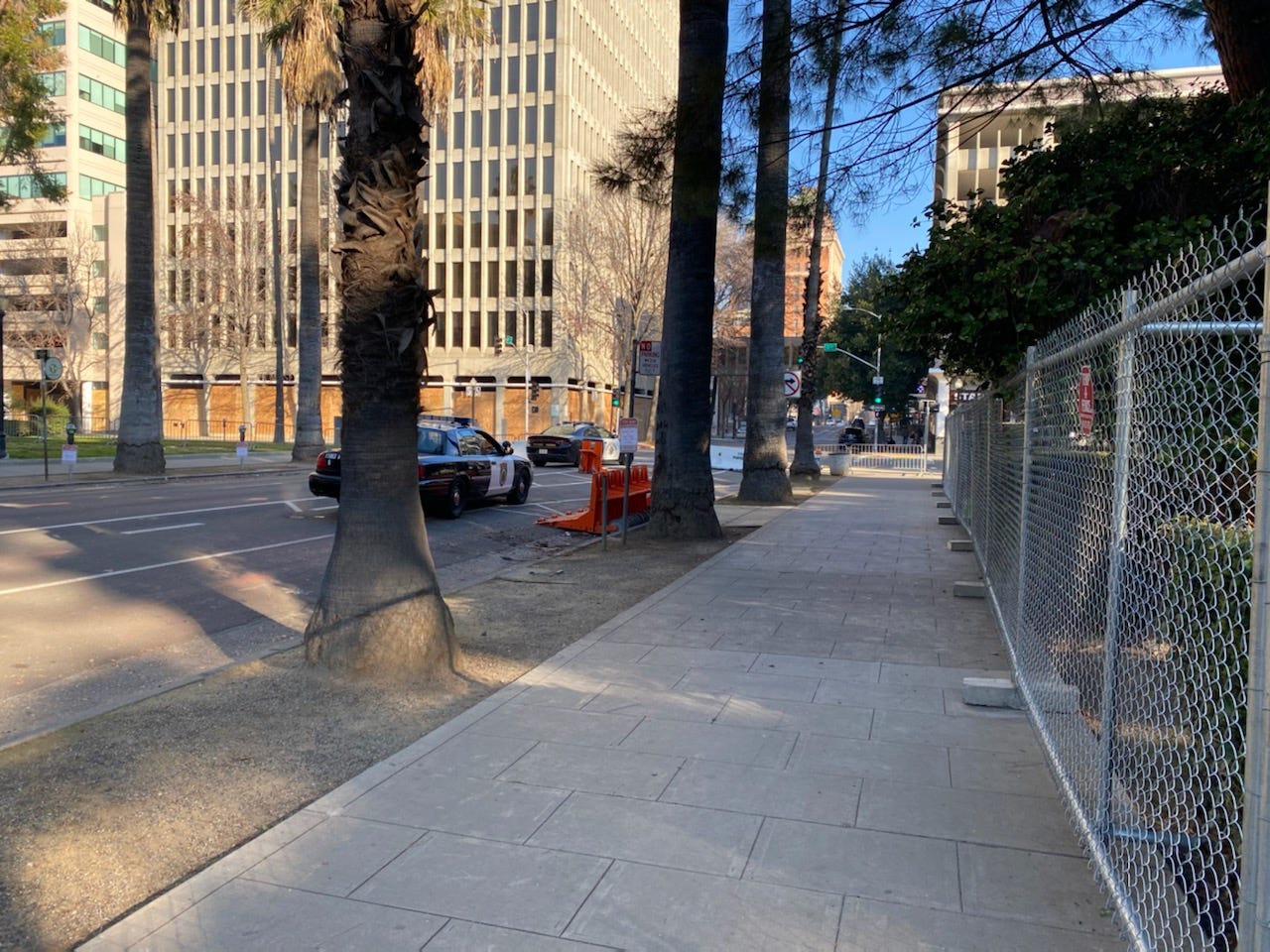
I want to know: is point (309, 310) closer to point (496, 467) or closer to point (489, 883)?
point (496, 467)

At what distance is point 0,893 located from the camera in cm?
351

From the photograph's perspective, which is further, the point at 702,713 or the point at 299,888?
the point at 702,713

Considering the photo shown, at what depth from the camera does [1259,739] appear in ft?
6.71

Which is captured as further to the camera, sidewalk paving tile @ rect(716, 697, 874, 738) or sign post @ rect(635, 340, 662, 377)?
sign post @ rect(635, 340, 662, 377)

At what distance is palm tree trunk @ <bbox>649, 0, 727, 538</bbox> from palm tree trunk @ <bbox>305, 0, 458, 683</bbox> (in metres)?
5.34

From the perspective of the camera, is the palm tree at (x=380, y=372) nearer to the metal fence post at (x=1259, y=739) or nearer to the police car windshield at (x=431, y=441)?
the metal fence post at (x=1259, y=739)

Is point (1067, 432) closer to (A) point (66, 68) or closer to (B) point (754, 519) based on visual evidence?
(B) point (754, 519)

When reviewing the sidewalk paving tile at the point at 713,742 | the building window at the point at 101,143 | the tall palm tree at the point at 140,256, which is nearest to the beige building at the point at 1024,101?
the sidewalk paving tile at the point at 713,742

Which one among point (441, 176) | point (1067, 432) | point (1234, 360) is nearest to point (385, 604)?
point (1067, 432)

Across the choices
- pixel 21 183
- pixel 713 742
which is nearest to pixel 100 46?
pixel 21 183

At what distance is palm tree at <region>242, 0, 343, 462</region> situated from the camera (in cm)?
2672

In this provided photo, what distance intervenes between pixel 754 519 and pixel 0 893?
46.3ft

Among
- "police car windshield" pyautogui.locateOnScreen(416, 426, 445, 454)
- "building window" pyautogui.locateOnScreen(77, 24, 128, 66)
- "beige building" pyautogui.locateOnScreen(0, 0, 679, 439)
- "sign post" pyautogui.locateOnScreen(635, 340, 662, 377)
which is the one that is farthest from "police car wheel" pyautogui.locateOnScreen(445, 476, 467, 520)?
"building window" pyautogui.locateOnScreen(77, 24, 128, 66)

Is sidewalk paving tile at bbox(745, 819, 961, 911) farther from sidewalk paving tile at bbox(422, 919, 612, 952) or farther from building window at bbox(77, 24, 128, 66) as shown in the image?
building window at bbox(77, 24, 128, 66)
